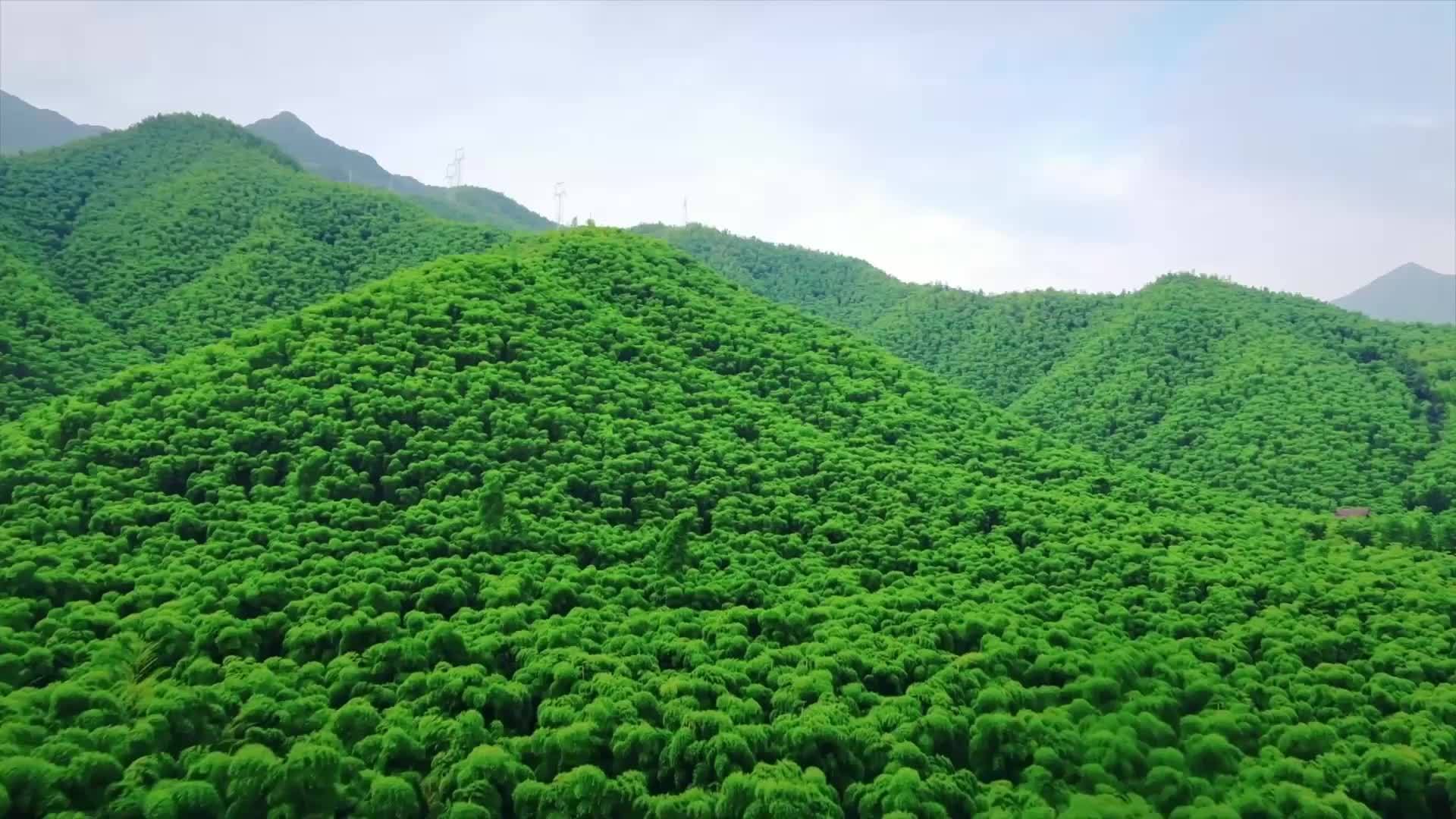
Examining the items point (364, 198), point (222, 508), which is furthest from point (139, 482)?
point (364, 198)

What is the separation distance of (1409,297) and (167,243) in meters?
169

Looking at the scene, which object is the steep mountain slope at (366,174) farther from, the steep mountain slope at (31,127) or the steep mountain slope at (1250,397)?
the steep mountain slope at (1250,397)

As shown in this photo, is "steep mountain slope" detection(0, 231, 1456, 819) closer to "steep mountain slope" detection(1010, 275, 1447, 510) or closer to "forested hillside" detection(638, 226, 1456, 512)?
"steep mountain slope" detection(1010, 275, 1447, 510)

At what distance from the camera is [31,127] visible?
9462 centimetres

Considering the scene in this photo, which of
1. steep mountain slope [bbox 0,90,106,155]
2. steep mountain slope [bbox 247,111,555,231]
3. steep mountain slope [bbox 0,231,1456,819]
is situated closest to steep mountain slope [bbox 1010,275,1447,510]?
steep mountain slope [bbox 0,231,1456,819]

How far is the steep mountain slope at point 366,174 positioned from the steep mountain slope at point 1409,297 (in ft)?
399

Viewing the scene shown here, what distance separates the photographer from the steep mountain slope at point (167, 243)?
103ft

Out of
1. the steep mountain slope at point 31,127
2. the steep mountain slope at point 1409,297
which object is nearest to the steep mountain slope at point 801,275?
the steep mountain slope at point 31,127

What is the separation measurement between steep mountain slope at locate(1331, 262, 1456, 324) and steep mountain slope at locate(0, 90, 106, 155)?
536 ft

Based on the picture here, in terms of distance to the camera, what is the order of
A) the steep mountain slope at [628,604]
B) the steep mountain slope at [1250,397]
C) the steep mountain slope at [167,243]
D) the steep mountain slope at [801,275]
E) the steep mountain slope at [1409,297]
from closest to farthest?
the steep mountain slope at [628,604], the steep mountain slope at [167,243], the steep mountain slope at [1250,397], the steep mountain slope at [801,275], the steep mountain slope at [1409,297]

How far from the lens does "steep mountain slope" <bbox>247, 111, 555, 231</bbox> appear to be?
296 feet

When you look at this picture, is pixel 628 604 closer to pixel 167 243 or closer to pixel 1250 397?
pixel 1250 397

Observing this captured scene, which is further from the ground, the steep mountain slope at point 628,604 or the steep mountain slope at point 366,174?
the steep mountain slope at point 366,174

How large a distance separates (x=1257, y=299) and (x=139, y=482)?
157 feet
